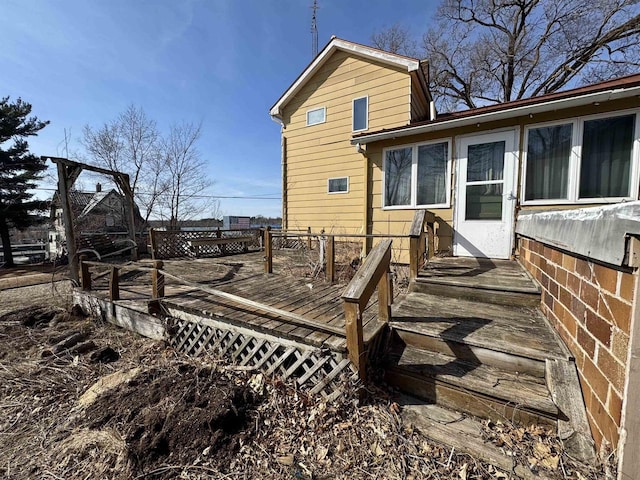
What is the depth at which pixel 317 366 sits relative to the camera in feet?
7.87

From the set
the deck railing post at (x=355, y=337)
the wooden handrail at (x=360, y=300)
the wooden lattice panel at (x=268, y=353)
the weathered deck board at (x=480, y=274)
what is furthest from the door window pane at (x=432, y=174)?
the wooden lattice panel at (x=268, y=353)

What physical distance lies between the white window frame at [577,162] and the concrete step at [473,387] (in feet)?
11.4

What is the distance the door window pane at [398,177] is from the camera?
18.3 feet

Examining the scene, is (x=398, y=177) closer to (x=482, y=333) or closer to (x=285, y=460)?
(x=482, y=333)

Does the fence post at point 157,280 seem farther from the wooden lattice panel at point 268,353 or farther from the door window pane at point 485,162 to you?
the door window pane at point 485,162

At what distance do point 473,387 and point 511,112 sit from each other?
14.2 feet

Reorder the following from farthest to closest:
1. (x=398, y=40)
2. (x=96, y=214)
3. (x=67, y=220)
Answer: (x=96, y=214) < (x=398, y=40) < (x=67, y=220)

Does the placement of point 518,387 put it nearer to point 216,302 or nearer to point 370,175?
point 216,302

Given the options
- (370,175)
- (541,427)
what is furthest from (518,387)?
(370,175)

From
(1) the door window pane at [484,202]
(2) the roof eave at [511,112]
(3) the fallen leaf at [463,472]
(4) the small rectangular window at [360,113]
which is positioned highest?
(4) the small rectangular window at [360,113]

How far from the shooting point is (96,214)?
60.2 ft

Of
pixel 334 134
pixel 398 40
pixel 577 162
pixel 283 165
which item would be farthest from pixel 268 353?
pixel 398 40

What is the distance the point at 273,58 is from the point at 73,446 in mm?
13700

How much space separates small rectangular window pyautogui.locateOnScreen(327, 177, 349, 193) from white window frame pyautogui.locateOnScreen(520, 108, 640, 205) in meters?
4.37
